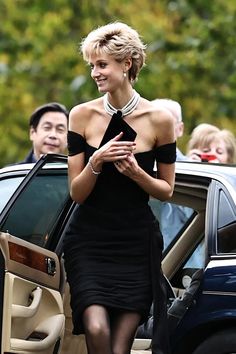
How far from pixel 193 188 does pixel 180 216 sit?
1.64m

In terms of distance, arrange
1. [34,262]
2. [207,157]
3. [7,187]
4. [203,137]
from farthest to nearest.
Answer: [203,137], [207,157], [7,187], [34,262]

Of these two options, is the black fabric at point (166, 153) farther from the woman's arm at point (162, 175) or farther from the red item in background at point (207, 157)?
the red item in background at point (207, 157)

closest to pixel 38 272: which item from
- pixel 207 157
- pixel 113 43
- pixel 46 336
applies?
pixel 46 336

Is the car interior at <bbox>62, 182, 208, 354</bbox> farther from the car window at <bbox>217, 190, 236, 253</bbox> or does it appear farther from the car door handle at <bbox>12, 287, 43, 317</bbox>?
the car door handle at <bbox>12, 287, 43, 317</bbox>

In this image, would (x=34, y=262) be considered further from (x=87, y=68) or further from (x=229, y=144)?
(x=87, y=68)

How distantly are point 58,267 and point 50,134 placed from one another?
2841 millimetres

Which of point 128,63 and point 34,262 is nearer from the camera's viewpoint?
point 128,63

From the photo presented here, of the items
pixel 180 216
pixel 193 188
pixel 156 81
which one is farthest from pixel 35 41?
pixel 193 188

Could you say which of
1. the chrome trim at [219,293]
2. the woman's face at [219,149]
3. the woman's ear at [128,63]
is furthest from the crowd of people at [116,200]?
the woman's face at [219,149]

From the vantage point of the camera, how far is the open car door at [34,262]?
21.3 ft

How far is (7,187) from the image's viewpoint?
6.96 m

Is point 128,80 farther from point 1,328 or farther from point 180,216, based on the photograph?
point 180,216

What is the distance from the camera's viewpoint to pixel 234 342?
6.45m

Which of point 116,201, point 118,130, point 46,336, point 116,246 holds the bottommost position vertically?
point 46,336
